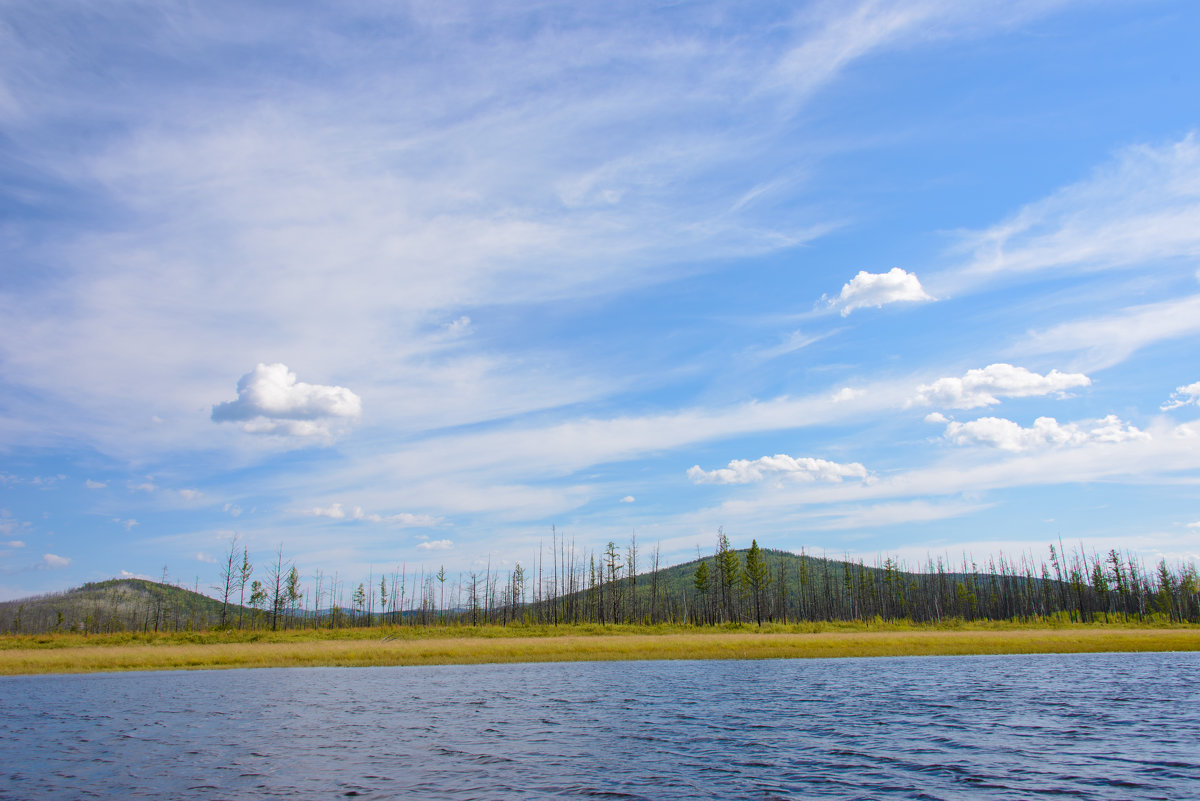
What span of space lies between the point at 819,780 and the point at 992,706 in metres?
18.3

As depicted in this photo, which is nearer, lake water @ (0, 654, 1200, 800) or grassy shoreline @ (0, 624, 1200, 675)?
lake water @ (0, 654, 1200, 800)

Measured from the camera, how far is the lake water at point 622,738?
1702 centimetres

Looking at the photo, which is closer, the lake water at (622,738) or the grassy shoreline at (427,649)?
the lake water at (622,738)

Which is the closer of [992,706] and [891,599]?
[992,706]

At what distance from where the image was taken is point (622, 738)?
23969mm

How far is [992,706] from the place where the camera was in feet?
99.2

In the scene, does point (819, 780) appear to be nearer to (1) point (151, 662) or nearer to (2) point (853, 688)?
(2) point (853, 688)

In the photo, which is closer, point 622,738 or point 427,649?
point 622,738

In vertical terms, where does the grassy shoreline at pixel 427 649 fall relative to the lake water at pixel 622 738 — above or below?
below

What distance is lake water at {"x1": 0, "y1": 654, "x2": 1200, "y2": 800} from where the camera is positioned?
17016 mm

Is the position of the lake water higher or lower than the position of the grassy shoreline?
higher

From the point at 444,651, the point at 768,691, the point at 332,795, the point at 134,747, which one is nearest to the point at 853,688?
the point at 768,691

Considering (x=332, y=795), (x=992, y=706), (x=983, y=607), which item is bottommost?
(x=983, y=607)

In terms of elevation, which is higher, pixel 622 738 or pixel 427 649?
pixel 622 738
